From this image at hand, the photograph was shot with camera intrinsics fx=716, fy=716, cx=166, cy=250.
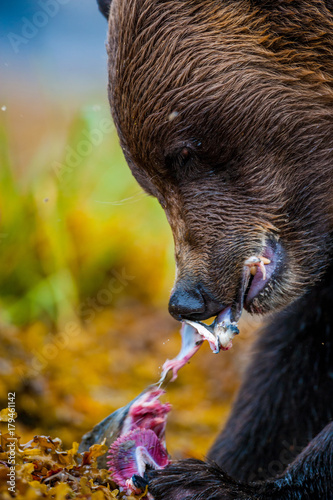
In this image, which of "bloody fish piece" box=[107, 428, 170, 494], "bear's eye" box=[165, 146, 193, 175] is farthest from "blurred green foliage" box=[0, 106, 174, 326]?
"bloody fish piece" box=[107, 428, 170, 494]

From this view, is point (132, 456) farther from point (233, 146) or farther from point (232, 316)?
point (233, 146)

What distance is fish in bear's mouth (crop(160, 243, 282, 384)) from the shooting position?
2789 millimetres

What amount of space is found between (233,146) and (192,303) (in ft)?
2.15

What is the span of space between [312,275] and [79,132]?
4346 millimetres

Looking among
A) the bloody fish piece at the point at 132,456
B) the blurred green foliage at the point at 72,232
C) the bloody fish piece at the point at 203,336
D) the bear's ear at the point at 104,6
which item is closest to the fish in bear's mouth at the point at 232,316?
the bloody fish piece at the point at 203,336

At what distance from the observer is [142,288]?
775cm

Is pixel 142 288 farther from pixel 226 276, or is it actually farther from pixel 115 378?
pixel 226 276

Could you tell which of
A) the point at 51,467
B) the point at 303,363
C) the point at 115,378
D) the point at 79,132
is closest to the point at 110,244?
the point at 79,132

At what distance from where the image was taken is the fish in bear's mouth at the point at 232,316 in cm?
279

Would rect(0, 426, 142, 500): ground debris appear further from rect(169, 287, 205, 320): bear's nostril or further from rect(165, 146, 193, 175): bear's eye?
rect(165, 146, 193, 175): bear's eye

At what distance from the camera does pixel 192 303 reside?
285cm

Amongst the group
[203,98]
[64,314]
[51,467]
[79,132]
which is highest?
[79,132]

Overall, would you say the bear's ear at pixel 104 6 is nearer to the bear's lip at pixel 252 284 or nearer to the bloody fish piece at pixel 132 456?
the bear's lip at pixel 252 284

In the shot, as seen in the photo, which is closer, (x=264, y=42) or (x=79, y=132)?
(x=264, y=42)
